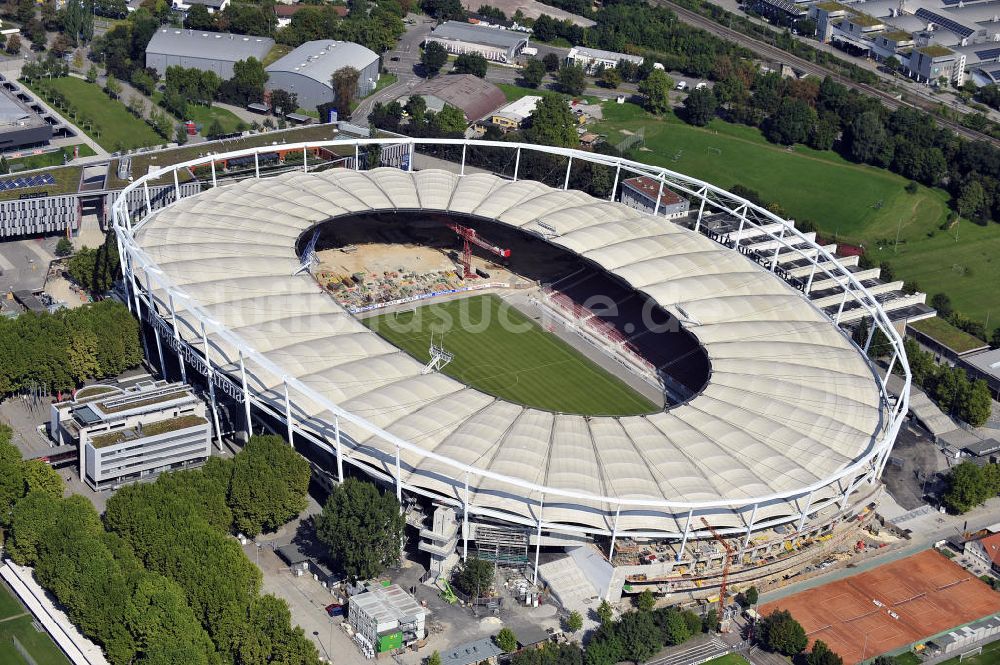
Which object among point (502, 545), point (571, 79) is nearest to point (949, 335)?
point (502, 545)

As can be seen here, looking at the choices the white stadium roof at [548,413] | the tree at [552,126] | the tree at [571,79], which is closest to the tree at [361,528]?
the white stadium roof at [548,413]

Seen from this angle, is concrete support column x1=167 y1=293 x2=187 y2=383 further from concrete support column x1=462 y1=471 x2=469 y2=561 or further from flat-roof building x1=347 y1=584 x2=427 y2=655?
concrete support column x1=462 y1=471 x2=469 y2=561

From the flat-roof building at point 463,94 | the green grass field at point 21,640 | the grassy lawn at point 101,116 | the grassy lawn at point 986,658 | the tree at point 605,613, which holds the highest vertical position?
the flat-roof building at point 463,94

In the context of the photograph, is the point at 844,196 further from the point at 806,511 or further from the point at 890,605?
the point at 890,605

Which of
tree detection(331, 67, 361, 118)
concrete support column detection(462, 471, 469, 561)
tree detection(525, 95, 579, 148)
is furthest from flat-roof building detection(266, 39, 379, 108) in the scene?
concrete support column detection(462, 471, 469, 561)

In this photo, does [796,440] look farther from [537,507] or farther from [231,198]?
[231,198]

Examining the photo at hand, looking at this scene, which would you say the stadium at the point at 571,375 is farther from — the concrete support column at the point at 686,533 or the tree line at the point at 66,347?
the tree line at the point at 66,347

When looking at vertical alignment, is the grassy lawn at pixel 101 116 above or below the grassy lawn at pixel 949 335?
below
